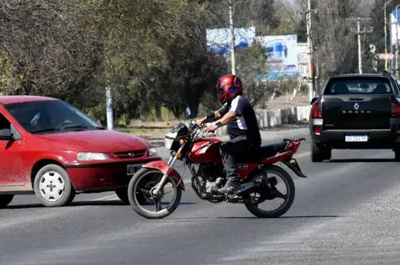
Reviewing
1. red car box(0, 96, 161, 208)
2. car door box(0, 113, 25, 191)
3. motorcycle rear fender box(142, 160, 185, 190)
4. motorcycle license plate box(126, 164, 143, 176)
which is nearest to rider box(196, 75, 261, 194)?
motorcycle rear fender box(142, 160, 185, 190)

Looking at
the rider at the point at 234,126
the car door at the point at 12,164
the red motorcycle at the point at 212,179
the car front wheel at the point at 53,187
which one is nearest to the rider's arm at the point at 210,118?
the rider at the point at 234,126

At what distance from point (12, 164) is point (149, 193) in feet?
9.26

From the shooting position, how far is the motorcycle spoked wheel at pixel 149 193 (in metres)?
14.7

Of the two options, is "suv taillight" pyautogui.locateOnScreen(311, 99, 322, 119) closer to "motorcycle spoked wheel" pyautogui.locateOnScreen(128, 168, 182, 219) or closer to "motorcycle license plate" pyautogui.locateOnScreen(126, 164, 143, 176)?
"motorcycle license plate" pyautogui.locateOnScreen(126, 164, 143, 176)

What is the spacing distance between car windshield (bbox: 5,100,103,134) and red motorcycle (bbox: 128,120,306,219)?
2.65 m

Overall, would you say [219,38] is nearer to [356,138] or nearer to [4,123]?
[356,138]

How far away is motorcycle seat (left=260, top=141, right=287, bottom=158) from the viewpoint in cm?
1468

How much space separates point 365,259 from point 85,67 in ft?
91.6

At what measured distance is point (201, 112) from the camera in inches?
2662

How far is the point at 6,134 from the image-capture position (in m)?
16.8

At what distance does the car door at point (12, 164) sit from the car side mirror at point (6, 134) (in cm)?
2

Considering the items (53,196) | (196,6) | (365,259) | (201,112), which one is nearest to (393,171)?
(53,196)

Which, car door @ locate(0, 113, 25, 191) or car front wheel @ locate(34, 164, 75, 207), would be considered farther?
car door @ locate(0, 113, 25, 191)

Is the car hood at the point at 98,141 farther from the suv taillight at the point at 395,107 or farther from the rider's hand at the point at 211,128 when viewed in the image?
the suv taillight at the point at 395,107
